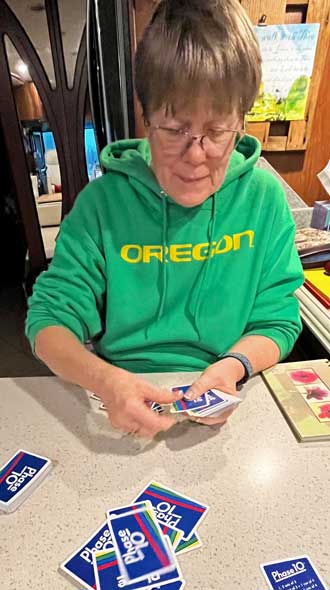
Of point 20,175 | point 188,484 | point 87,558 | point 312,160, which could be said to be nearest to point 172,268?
point 188,484

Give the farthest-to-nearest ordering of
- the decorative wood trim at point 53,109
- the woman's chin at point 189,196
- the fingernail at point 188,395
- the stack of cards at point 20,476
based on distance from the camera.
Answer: the decorative wood trim at point 53,109 < the woman's chin at point 189,196 < the fingernail at point 188,395 < the stack of cards at point 20,476

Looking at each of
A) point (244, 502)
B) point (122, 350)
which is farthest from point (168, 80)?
point (244, 502)

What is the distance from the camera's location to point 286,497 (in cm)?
→ 68

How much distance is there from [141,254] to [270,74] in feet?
4.82

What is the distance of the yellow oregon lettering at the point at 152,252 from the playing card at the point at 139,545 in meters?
0.51

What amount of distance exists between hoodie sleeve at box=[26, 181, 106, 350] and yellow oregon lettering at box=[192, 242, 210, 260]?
203 millimetres

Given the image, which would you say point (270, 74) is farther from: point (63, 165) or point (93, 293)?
point (93, 293)

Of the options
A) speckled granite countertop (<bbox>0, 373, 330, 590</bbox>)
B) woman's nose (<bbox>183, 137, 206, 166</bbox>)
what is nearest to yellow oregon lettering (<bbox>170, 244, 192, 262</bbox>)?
woman's nose (<bbox>183, 137, 206, 166</bbox>)

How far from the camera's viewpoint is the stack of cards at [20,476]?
678mm

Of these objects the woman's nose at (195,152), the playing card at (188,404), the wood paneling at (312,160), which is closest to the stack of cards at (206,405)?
the playing card at (188,404)

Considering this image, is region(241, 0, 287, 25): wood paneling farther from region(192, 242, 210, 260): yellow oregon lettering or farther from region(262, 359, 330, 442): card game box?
region(262, 359, 330, 442): card game box

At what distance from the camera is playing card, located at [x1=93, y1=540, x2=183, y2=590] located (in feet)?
1.85

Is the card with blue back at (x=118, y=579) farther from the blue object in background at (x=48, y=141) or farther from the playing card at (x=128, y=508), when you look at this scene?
the blue object in background at (x=48, y=141)

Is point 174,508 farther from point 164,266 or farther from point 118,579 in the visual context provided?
point 164,266
